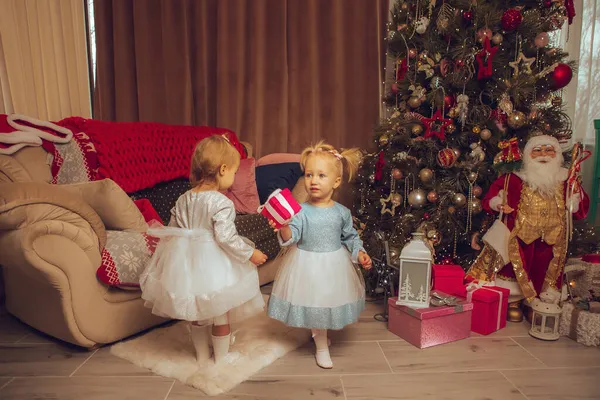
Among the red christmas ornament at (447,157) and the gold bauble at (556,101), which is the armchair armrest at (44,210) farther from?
the gold bauble at (556,101)

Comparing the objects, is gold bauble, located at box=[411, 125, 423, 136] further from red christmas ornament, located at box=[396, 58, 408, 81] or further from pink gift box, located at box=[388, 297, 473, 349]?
pink gift box, located at box=[388, 297, 473, 349]

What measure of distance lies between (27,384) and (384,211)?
1.98m

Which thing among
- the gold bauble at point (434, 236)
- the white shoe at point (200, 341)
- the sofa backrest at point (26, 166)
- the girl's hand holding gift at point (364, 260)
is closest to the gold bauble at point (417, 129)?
the gold bauble at point (434, 236)

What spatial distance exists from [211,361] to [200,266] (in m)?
0.48

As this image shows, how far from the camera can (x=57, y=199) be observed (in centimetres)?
161

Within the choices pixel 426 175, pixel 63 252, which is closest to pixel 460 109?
pixel 426 175

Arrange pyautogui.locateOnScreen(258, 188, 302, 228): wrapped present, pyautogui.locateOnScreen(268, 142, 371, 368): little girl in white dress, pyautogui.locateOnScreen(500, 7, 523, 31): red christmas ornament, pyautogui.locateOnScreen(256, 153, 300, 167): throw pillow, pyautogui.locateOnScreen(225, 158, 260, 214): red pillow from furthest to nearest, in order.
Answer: pyautogui.locateOnScreen(256, 153, 300, 167): throw pillow < pyautogui.locateOnScreen(225, 158, 260, 214): red pillow < pyautogui.locateOnScreen(500, 7, 523, 31): red christmas ornament < pyautogui.locateOnScreen(268, 142, 371, 368): little girl in white dress < pyautogui.locateOnScreen(258, 188, 302, 228): wrapped present

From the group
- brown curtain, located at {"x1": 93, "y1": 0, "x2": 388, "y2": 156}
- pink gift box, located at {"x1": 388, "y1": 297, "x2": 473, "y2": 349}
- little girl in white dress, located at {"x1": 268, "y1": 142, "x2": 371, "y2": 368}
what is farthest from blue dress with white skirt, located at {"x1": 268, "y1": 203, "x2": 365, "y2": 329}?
brown curtain, located at {"x1": 93, "y1": 0, "x2": 388, "y2": 156}

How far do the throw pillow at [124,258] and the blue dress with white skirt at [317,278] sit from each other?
0.62 m

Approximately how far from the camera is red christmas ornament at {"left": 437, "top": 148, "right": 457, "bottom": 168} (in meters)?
2.27

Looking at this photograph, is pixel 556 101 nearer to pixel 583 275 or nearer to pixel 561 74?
pixel 561 74

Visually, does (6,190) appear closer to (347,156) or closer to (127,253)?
(127,253)

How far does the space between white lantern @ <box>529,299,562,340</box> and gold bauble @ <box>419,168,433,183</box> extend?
840 millimetres

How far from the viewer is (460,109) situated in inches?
90.2
